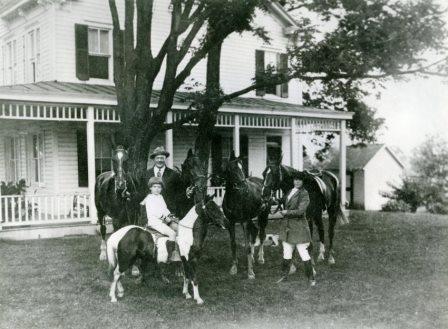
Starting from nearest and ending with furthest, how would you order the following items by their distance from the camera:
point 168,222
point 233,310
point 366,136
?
point 233,310
point 168,222
point 366,136

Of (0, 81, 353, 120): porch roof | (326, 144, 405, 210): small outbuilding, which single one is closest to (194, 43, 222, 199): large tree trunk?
(0, 81, 353, 120): porch roof

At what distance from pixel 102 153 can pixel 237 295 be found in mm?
10455

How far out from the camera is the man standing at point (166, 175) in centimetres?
897

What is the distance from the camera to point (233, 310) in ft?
23.6

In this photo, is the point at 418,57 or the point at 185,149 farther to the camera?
the point at 185,149

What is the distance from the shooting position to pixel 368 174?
39094 millimetres

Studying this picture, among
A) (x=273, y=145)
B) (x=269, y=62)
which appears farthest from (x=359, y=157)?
(x=269, y=62)

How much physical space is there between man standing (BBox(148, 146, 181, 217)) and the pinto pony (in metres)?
1.50

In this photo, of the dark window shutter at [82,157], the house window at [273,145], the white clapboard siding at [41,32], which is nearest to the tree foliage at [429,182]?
the house window at [273,145]

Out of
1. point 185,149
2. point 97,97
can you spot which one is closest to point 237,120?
point 185,149

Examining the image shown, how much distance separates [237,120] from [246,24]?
5796mm

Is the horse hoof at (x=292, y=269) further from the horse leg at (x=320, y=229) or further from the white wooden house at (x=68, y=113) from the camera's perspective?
the white wooden house at (x=68, y=113)

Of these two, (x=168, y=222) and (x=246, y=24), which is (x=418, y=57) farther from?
(x=168, y=222)

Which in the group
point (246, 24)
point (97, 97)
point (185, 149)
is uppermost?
point (246, 24)
